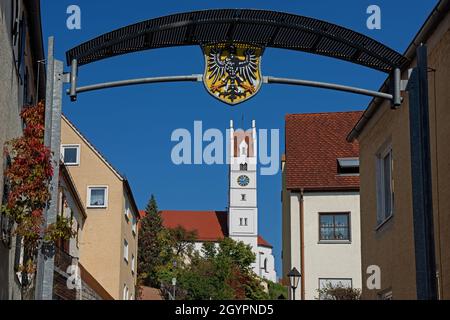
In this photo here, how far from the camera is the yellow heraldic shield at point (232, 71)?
8.95 m

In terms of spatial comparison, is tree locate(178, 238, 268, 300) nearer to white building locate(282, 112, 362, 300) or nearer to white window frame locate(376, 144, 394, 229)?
white building locate(282, 112, 362, 300)

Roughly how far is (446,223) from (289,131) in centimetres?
1937

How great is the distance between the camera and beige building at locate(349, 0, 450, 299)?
A: 10508 mm

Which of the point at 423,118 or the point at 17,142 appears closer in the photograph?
the point at 423,118

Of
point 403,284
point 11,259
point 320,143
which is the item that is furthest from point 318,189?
point 11,259

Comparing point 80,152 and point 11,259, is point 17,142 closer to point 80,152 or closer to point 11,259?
point 11,259

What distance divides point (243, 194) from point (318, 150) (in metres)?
92.0

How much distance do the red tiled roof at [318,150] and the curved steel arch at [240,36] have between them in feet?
61.1

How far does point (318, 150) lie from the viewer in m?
29.0

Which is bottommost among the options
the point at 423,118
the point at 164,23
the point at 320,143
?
the point at 423,118

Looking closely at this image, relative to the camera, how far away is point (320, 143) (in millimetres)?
29266

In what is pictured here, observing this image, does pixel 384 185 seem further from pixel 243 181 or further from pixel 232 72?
pixel 243 181

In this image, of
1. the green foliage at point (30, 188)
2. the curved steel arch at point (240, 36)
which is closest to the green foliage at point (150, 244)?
the green foliage at point (30, 188)

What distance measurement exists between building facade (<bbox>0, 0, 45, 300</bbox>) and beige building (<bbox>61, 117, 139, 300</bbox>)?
20761 mm
